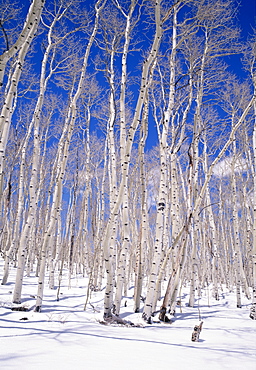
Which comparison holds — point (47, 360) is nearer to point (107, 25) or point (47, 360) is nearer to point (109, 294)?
point (109, 294)

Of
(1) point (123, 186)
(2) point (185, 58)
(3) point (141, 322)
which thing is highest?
(2) point (185, 58)

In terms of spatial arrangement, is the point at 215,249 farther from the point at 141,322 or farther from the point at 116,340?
the point at 116,340

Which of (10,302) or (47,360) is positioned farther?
(10,302)

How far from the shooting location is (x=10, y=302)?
23.2 feet

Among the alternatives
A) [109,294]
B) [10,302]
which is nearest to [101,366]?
[109,294]

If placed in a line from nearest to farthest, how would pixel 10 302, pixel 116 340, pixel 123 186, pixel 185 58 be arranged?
pixel 116 340, pixel 123 186, pixel 10 302, pixel 185 58

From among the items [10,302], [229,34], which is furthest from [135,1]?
[10,302]

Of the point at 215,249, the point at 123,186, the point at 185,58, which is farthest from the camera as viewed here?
the point at 215,249

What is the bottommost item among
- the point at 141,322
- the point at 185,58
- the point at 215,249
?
the point at 141,322

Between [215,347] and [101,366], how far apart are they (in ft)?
7.32

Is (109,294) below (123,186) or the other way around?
below

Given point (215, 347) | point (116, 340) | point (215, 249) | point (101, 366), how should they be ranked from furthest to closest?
point (215, 249) → point (215, 347) → point (116, 340) → point (101, 366)

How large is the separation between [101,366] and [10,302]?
5753mm

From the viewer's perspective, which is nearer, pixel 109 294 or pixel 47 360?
pixel 47 360
